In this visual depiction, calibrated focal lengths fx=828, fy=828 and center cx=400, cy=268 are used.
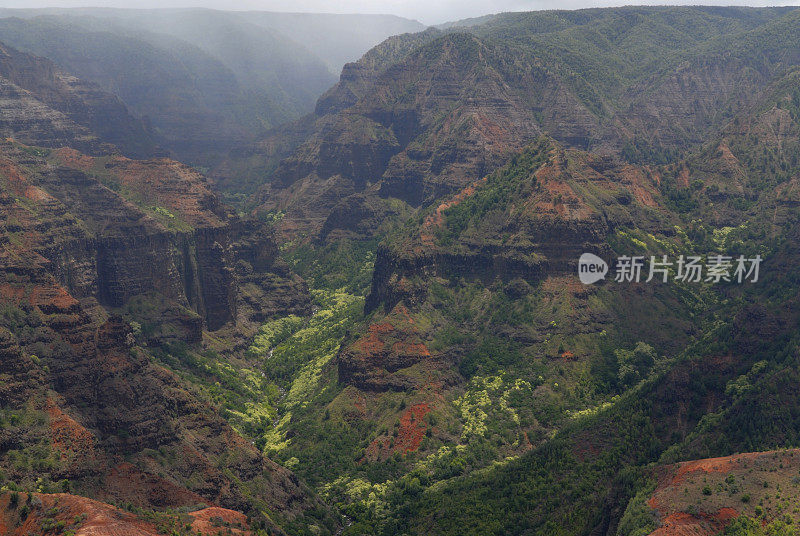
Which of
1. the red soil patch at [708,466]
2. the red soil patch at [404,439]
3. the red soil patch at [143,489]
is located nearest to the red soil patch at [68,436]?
the red soil patch at [143,489]

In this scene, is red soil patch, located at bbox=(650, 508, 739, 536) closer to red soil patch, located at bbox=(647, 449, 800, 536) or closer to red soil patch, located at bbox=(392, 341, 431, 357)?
red soil patch, located at bbox=(647, 449, 800, 536)

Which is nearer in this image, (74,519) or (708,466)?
(74,519)

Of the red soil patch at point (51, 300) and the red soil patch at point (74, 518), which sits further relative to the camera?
the red soil patch at point (51, 300)

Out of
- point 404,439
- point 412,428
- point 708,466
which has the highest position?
point 708,466

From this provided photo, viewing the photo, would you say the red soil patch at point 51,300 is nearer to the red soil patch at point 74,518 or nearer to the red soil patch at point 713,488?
the red soil patch at point 74,518

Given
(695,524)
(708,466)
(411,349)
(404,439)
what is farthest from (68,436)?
(708,466)

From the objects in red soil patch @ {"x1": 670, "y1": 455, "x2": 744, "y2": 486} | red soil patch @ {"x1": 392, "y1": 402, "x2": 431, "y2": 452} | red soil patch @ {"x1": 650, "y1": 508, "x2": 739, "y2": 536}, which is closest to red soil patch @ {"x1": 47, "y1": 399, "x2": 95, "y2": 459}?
red soil patch @ {"x1": 392, "y1": 402, "x2": 431, "y2": 452}

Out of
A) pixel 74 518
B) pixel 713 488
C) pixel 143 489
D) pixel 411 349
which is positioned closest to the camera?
pixel 74 518

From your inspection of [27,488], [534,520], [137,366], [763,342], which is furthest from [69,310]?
[763,342]

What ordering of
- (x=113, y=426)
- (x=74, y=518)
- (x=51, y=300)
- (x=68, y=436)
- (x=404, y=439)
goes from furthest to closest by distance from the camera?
(x=404, y=439), (x=51, y=300), (x=113, y=426), (x=68, y=436), (x=74, y=518)

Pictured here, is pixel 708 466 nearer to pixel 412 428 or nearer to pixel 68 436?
pixel 412 428

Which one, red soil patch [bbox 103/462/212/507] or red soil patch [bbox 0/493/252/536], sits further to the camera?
red soil patch [bbox 103/462/212/507]
